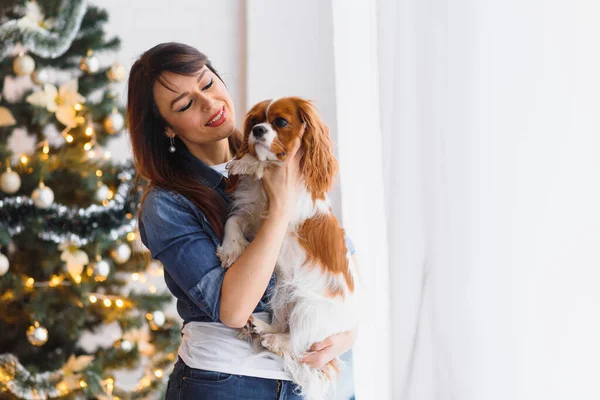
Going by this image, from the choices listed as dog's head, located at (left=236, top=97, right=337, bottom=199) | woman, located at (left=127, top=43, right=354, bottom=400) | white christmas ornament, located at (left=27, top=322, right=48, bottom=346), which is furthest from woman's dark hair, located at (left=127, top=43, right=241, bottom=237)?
white christmas ornament, located at (left=27, top=322, right=48, bottom=346)

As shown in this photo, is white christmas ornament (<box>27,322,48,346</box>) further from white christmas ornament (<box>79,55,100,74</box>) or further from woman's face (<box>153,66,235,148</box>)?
woman's face (<box>153,66,235,148</box>)

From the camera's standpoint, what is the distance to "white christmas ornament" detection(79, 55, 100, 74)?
3.01 metres

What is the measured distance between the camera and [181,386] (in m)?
1.56

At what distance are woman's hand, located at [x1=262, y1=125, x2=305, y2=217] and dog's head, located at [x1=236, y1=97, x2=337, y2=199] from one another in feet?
0.05

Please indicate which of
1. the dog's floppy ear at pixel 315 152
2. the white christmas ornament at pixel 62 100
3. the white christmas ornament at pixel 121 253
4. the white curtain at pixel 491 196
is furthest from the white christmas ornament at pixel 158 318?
the white curtain at pixel 491 196

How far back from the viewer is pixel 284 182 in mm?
1506

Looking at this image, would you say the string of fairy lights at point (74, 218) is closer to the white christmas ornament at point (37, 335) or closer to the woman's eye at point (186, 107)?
the white christmas ornament at point (37, 335)

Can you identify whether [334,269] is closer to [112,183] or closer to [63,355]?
[112,183]

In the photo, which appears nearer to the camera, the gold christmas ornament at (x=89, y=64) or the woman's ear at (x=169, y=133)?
the woman's ear at (x=169, y=133)

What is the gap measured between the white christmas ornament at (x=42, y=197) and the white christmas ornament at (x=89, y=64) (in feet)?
1.87

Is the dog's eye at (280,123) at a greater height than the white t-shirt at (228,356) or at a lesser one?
greater

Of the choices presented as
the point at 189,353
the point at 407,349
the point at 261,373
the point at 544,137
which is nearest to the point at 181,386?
the point at 189,353

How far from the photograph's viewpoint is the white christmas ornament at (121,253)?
9.93ft

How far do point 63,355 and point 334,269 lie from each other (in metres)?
1.87
